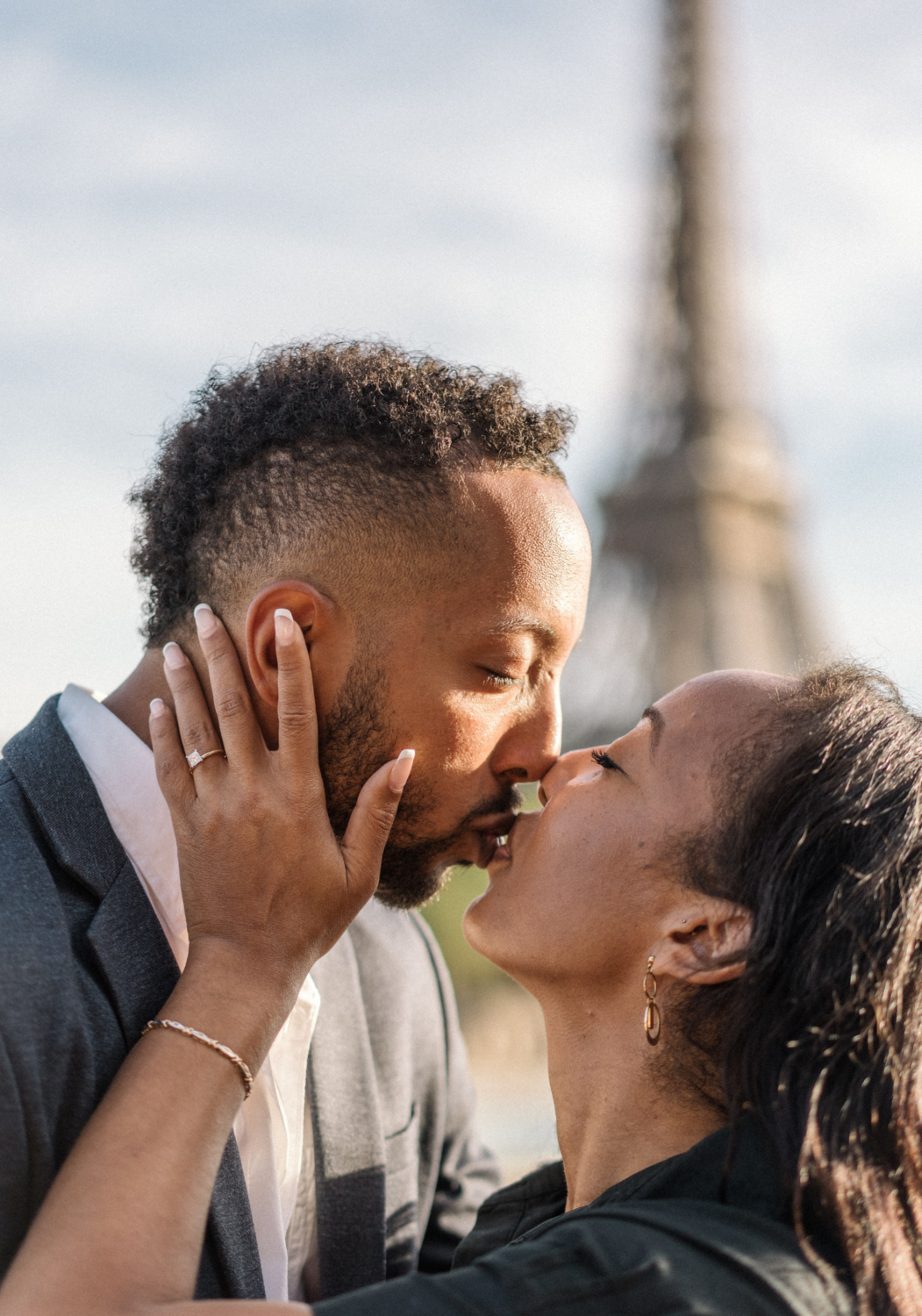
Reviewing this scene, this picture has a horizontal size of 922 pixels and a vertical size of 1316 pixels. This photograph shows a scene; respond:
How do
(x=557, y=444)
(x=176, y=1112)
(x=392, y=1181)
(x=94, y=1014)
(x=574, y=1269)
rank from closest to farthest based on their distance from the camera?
(x=574, y=1269)
(x=176, y=1112)
(x=94, y=1014)
(x=557, y=444)
(x=392, y=1181)

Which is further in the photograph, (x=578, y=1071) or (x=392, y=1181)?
(x=392, y=1181)

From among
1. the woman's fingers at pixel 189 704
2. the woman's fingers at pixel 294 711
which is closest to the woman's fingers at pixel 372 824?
the woman's fingers at pixel 294 711

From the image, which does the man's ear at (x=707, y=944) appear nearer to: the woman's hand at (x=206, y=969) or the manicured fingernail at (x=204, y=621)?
the woman's hand at (x=206, y=969)

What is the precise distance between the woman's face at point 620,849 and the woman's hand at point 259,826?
413 mm

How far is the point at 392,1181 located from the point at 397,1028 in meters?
0.45

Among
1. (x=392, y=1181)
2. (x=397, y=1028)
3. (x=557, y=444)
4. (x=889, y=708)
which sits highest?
(x=557, y=444)

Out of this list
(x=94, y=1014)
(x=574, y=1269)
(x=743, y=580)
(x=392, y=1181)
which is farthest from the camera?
(x=743, y=580)

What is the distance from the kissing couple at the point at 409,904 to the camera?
7.83 feet

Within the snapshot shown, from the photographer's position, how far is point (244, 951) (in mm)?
2721

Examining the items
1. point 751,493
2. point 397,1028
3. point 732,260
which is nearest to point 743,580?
point 751,493

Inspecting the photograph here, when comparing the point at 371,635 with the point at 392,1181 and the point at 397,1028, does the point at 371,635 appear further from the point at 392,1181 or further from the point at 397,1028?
the point at 392,1181

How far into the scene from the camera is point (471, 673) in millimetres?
3203

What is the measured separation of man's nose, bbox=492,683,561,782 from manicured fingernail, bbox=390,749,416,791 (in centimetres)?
30

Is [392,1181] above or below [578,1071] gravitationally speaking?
below
